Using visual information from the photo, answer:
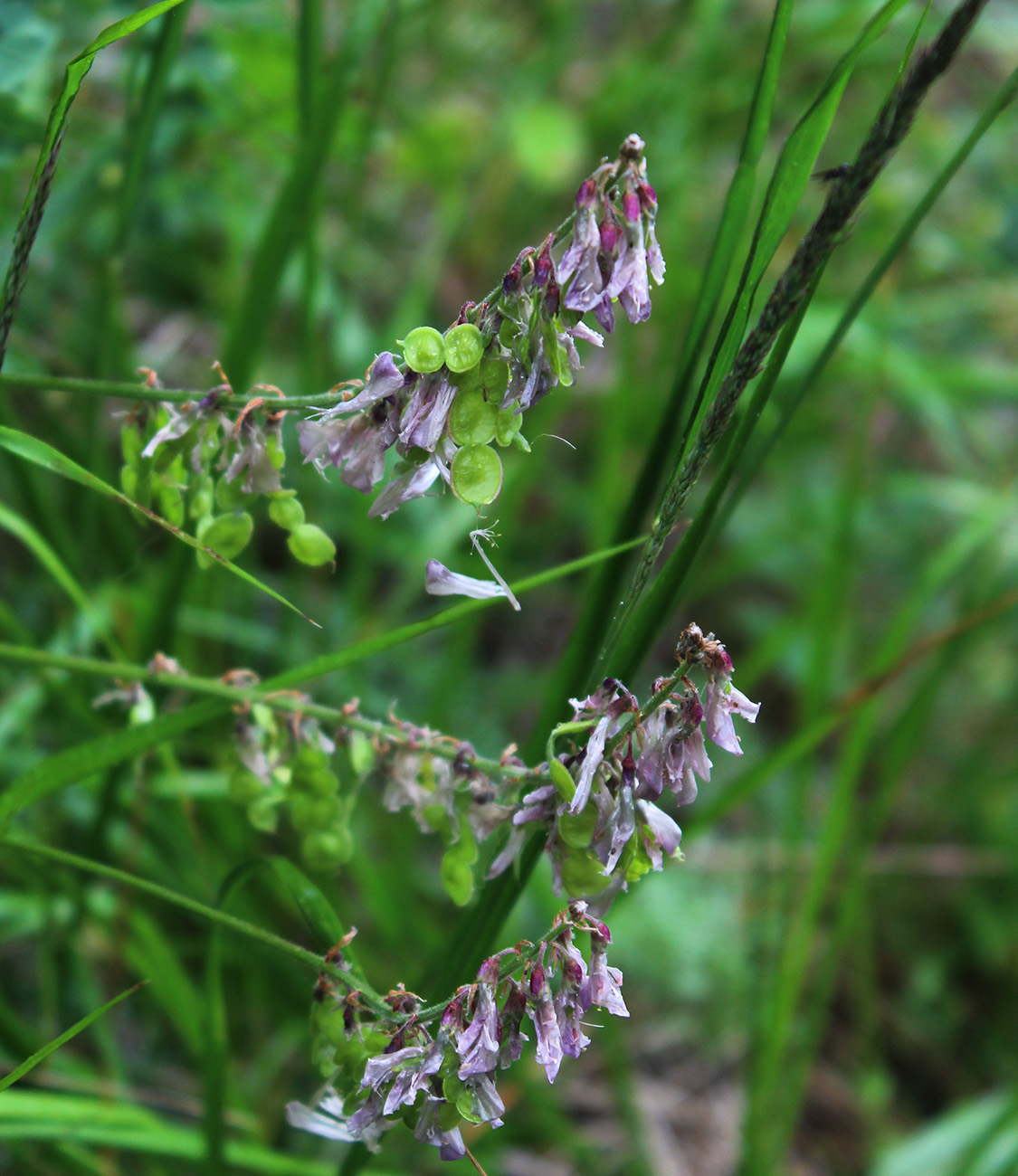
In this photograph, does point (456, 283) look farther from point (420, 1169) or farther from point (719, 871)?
point (420, 1169)

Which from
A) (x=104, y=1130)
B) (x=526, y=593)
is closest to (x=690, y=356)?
(x=104, y=1130)

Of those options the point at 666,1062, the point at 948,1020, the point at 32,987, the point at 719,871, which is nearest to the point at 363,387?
the point at 32,987

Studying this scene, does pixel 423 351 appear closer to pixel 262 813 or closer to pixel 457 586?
pixel 457 586

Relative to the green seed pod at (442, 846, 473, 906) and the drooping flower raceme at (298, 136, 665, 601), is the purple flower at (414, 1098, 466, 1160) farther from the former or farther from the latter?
the drooping flower raceme at (298, 136, 665, 601)

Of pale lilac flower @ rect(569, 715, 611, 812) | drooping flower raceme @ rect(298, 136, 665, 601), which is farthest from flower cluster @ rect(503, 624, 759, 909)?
drooping flower raceme @ rect(298, 136, 665, 601)

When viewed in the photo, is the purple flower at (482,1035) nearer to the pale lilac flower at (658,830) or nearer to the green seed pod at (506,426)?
the pale lilac flower at (658,830)

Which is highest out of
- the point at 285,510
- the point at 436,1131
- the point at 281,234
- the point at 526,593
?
the point at 526,593

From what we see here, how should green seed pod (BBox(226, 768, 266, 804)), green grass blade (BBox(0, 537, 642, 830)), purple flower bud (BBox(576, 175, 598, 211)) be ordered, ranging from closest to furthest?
purple flower bud (BBox(576, 175, 598, 211)) → green grass blade (BBox(0, 537, 642, 830)) → green seed pod (BBox(226, 768, 266, 804))
